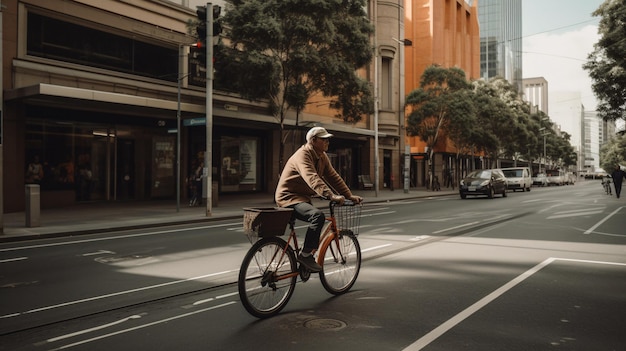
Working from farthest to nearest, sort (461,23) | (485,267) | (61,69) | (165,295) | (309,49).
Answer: (461,23) < (309,49) < (61,69) < (485,267) < (165,295)

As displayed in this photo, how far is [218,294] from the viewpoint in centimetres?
543

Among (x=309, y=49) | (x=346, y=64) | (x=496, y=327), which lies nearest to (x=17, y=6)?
(x=309, y=49)

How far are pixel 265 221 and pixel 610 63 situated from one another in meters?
30.2

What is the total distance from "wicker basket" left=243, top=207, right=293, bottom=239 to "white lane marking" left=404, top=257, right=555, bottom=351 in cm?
160

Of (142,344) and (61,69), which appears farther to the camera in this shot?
(61,69)

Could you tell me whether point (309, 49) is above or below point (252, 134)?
above

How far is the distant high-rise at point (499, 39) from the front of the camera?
101125mm

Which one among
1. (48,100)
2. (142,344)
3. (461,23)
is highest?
(461,23)

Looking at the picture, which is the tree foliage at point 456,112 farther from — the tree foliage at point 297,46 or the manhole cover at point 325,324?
the manhole cover at point 325,324

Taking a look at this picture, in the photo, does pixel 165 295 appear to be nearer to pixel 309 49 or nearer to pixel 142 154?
pixel 309 49

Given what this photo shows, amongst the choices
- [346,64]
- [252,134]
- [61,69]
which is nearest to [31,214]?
[61,69]

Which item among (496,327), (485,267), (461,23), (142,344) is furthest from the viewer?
(461,23)

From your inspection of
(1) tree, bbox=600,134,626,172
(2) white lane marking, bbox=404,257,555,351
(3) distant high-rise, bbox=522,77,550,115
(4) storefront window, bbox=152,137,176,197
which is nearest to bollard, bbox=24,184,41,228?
(4) storefront window, bbox=152,137,176,197

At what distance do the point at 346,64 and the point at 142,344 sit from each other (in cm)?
1757
